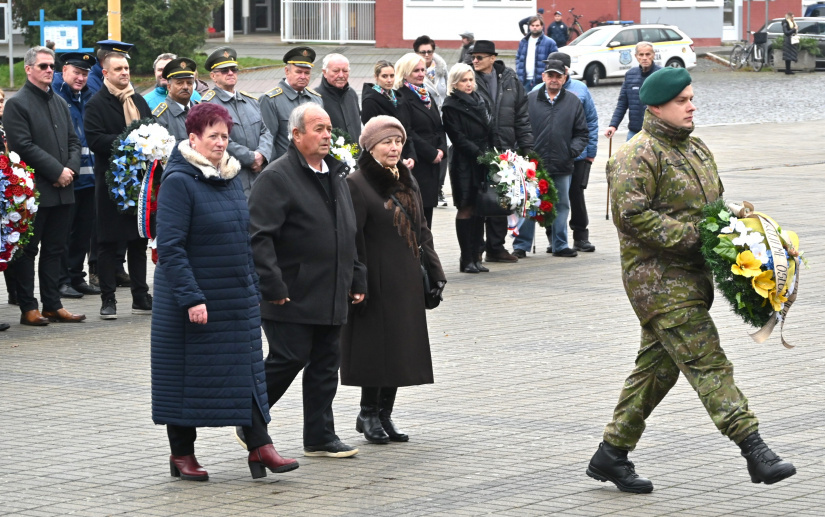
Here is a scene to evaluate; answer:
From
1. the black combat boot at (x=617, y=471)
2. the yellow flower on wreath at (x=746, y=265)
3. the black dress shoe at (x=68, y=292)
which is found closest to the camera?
the yellow flower on wreath at (x=746, y=265)

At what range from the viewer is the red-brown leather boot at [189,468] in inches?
251

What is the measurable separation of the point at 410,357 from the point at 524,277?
5.65 m

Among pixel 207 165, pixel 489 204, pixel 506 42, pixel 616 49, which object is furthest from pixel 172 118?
pixel 506 42

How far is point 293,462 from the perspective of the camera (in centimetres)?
647

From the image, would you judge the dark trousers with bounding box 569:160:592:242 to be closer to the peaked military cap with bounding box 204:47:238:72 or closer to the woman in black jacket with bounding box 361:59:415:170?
the woman in black jacket with bounding box 361:59:415:170

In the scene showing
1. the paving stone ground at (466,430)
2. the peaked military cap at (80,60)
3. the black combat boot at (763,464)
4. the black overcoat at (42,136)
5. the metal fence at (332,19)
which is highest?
the metal fence at (332,19)

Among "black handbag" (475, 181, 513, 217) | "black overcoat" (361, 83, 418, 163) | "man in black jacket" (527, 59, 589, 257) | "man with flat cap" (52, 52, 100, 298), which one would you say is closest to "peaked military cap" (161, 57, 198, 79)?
"man with flat cap" (52, 52, 100, 298)

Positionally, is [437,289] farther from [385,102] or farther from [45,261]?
[385,102]

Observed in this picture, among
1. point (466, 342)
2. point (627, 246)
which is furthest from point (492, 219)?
point (627, 246)

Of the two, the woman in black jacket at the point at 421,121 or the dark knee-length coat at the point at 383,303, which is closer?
the dark knee-length coat at the point at 383,303

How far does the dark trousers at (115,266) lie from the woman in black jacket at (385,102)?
91.8 inches

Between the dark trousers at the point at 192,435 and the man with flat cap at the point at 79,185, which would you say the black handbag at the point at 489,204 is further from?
the dark trousers at the point at 192,435

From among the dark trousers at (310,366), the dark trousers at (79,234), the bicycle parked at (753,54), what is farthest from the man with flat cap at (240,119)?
the bicycle parked at (753,54)

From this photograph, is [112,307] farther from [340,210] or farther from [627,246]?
[627,246]
